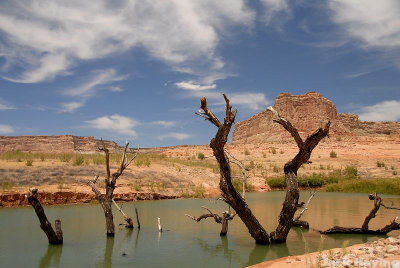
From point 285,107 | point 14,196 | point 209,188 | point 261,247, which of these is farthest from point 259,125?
point 261,247

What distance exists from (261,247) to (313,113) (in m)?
64.6

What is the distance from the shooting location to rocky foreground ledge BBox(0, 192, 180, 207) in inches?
719

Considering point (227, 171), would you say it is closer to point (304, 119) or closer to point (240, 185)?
point (240, 185)

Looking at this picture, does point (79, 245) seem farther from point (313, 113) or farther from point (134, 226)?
point (313, 113)

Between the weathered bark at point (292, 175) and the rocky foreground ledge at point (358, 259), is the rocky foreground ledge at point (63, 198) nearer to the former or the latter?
the weathered bark at point (292, 175)

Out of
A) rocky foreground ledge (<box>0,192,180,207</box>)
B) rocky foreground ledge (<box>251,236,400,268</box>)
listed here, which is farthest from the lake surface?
rocky foreground ledge (<box>0,192,180,207</box>)

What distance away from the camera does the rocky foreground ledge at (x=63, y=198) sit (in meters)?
18.3

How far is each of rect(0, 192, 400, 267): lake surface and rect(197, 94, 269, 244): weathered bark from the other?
18.2 inches

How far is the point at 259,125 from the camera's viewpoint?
273 ft

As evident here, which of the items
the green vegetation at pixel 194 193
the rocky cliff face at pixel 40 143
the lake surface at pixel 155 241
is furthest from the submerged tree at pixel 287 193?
the rocky cliff face at pixel 40 143

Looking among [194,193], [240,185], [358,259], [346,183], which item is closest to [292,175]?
[358,259]

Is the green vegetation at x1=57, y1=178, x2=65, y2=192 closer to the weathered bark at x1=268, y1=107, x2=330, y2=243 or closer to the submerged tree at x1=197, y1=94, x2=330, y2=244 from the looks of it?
the submerged tree at x1=197, y1=94, x2=330, y2=244

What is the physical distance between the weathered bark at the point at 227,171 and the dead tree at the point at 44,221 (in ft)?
14.2

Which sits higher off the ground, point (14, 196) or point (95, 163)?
point (95, 163)
